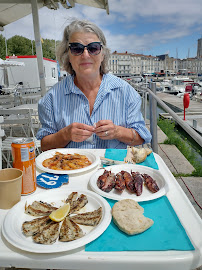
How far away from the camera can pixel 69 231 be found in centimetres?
83

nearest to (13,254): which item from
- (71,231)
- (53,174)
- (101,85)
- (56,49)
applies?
(71,231)

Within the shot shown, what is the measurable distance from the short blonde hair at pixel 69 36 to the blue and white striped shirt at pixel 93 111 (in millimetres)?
307

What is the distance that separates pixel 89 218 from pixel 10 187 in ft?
1.19

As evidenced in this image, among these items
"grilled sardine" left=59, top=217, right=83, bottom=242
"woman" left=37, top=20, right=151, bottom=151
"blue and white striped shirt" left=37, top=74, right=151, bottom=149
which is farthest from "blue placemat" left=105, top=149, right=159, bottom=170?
"grilled sardine" left=59, top=217, right=83, bottom=242

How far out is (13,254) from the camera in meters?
0.74

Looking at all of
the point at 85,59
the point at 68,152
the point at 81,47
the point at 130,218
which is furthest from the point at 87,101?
the point at 130,218

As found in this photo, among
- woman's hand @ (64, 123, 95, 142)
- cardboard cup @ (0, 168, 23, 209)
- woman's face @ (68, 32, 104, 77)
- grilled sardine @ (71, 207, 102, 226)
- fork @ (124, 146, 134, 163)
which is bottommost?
grilled sardine @ (71, 207, 102, 226)

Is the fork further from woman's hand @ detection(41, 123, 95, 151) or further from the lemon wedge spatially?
the lemon wedge

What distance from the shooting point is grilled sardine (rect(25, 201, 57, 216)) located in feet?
3.15

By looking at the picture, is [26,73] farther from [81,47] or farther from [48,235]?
[48,235]

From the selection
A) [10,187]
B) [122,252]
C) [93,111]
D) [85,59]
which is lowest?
[122,252]

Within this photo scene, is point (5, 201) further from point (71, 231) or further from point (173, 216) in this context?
point (173, 216)

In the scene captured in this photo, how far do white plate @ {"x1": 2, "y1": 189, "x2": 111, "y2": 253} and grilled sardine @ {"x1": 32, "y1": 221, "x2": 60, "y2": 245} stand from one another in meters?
0.02

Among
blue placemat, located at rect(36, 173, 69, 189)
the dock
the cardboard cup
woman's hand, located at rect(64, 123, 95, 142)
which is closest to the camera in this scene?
the cardboard cup
